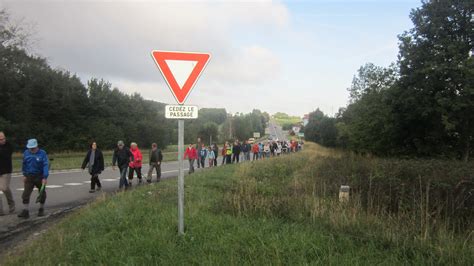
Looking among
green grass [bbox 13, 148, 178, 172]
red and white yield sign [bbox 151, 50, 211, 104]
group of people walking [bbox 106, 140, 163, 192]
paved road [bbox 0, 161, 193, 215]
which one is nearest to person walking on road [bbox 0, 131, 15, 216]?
paved road [bbox 0, 161, 193, 215]

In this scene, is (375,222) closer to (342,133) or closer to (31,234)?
(31,234)

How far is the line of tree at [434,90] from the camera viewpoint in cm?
3196

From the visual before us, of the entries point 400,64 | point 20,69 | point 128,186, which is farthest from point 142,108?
point 128,186

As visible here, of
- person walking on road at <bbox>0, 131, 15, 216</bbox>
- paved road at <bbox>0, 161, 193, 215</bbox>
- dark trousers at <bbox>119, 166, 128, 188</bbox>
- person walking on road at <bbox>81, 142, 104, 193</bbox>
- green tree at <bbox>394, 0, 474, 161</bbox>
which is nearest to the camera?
person walking on road at <bbox>0, 131, 15, 216</bbox>

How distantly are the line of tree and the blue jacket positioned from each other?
31060mm

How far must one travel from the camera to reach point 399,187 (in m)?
7.86

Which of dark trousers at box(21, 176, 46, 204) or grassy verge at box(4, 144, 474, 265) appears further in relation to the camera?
dark trousers at box(21, 176, 46, 204)

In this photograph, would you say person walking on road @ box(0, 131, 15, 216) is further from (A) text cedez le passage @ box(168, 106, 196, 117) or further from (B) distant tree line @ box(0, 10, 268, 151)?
(B) distant tree line @ box(0, 10, 268, 151)

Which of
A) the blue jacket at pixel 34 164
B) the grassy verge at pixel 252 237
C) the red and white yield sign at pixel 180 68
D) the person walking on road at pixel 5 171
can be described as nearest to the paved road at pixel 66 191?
the person walking on road at pixel 5 171

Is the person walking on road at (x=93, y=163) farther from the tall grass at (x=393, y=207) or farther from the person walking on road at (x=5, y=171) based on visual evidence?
the tall grass at (x=393, y=207)

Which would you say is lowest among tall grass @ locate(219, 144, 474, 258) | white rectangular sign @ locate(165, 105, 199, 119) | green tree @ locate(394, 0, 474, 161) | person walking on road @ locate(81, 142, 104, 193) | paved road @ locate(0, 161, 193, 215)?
paved road @ locate(0, 161, 193, 215)

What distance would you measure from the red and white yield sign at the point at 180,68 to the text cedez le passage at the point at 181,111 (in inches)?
4.1

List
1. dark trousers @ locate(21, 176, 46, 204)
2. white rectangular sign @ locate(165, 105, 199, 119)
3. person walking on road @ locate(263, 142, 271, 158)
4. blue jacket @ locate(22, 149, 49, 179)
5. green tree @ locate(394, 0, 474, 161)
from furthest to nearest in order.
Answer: person walking on road @ locate(263, 142, 271, 158) < green tree @ locate(394, 0, 474, 161) < blue jacket @ locate(22, 149, 49, 179) < dark trousers @ locate(21, 176, 46, 204) < white rectangular sign @ locate(165, 105, 199, 119)

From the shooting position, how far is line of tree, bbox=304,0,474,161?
31961 mm
